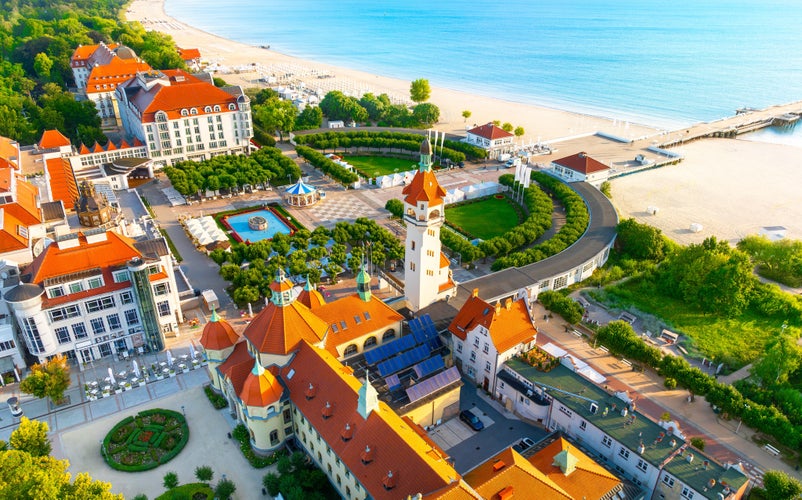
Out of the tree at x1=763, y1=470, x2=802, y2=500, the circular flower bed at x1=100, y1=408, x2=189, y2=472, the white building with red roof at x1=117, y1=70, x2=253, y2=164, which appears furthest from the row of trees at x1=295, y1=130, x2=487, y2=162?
the tree at x1=763, y1=470, x2=802, y2=500

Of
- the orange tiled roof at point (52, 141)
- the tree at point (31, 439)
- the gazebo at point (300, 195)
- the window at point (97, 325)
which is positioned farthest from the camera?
the orange tiled roof at point (52, 141)

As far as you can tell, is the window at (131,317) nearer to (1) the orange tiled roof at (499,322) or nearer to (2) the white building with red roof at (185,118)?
(1) the orange tiled roof at (499,322)

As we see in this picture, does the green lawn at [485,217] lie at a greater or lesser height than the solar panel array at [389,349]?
lesser

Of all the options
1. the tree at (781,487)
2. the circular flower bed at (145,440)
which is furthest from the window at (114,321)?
the tree at (781,487)

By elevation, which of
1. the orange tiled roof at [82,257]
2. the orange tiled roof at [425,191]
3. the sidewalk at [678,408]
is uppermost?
the orange tiled roof at [425,191]

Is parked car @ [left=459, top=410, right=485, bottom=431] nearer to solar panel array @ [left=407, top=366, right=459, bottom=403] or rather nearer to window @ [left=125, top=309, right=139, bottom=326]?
solar panel array @ [left=407, top=366, right=459, bottom=403]

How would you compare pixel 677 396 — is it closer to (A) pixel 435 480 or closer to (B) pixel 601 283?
(B) pixel 601 283

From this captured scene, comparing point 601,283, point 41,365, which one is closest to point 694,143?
point 601,283
